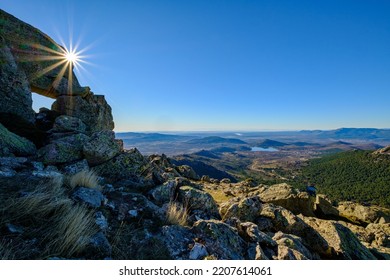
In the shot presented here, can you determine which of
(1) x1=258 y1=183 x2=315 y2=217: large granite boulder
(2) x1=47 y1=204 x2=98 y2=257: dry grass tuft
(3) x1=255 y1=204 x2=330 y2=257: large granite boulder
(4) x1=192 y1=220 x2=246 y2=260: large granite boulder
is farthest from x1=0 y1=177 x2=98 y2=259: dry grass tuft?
(1) x1=258 y1=183 x2=315 y2=217: large granite boulder

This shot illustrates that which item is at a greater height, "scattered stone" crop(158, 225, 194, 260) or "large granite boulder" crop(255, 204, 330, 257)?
"scattered stone" crop(158, 225, 194, 260)

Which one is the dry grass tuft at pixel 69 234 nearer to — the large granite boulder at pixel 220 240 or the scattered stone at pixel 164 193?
the large granite boulder at pixel 220 240

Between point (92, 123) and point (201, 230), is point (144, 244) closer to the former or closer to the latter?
point (201, 230)

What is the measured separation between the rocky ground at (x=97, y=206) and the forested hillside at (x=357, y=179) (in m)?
77.8

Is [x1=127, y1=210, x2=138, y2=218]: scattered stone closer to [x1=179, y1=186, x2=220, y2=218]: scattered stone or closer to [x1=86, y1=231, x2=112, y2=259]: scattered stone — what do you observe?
[x1=86, y1=231, x2=112, y2=259]: scattered stone

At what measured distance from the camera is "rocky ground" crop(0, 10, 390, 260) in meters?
3.68

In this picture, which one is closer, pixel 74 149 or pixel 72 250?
pixel 72 250

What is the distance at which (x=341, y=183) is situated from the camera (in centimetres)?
10162

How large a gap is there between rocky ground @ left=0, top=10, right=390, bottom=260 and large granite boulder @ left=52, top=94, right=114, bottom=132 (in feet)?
0.24

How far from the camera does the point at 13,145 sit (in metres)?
8.10

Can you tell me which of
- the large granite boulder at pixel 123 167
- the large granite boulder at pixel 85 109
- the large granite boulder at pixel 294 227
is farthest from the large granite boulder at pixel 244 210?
the large granite boulder at pixel 85 109

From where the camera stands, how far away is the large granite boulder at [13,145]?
25.1 feet

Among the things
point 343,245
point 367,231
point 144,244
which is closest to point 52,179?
point 144,244
